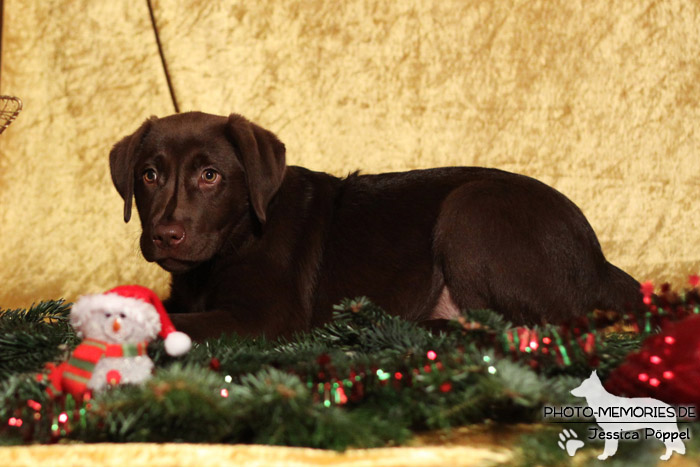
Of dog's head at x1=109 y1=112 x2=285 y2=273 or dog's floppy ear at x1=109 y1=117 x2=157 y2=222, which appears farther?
dog's floppy ear at x1=109 y1=117 x2=157 y2=222

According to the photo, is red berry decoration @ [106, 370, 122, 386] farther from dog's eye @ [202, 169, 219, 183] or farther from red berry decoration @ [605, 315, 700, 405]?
dog's eye @ [202, 169, 219, 183]

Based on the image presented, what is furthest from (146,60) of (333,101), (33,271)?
(33,271)

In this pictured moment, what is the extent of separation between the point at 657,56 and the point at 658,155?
0.47 metres

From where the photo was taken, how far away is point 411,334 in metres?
1.62

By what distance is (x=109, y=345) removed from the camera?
4.66 feet

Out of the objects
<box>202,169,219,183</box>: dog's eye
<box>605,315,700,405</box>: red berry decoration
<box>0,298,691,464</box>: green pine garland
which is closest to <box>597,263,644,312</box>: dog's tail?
<box>0,298,691,464</box>: green pine garland

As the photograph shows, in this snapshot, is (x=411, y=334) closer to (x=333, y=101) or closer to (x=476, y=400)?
(x=476, y=400)

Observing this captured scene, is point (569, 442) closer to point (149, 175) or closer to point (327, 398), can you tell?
point (327, 398)

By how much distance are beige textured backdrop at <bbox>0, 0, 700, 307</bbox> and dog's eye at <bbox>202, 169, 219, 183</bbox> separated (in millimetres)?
1138

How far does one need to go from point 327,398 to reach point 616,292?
1266 millimetres

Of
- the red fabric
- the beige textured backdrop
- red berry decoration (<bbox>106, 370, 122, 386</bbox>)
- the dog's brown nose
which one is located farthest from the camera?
the beige textured backdrop

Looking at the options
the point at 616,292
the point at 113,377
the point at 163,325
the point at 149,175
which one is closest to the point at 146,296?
the point at 163,325

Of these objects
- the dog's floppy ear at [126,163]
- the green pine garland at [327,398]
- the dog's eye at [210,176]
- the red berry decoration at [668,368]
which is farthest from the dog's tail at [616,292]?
the dog's floppy ear at [126,163]

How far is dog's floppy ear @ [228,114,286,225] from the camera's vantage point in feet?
7.61
